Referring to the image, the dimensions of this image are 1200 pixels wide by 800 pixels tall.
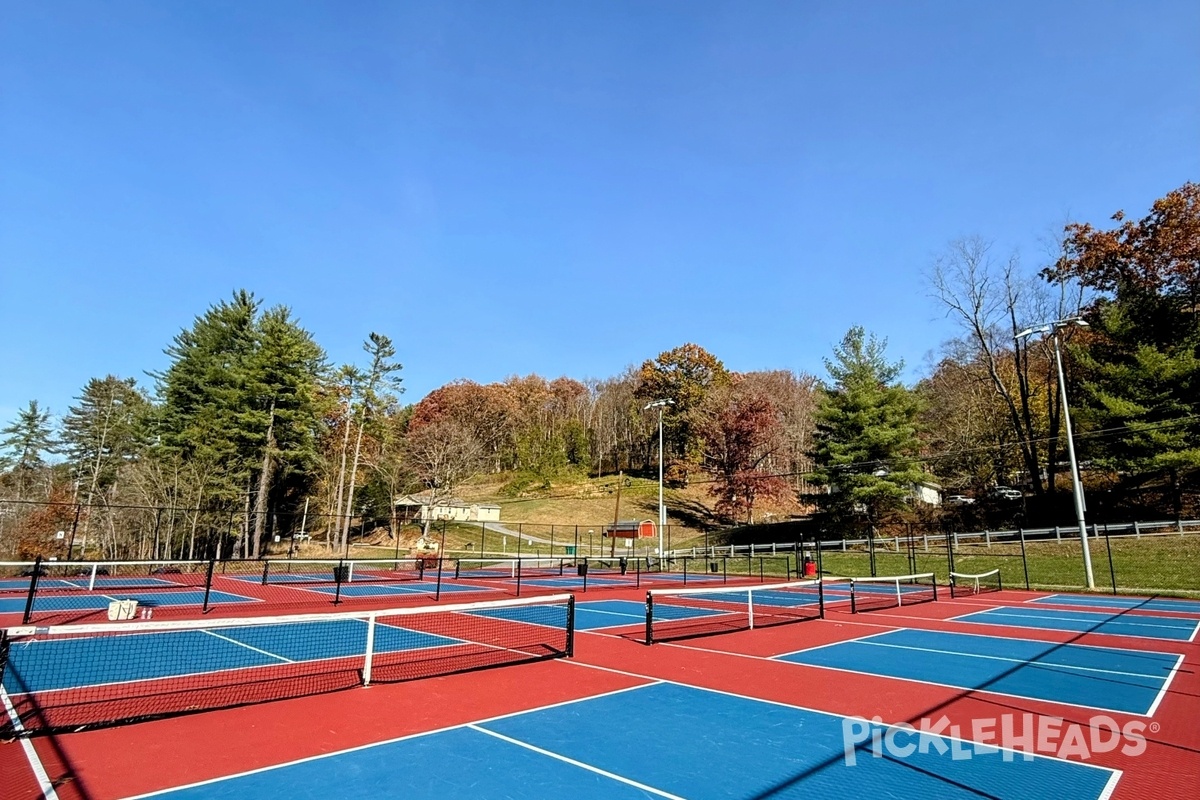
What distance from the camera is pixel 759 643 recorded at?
1226 centimetres

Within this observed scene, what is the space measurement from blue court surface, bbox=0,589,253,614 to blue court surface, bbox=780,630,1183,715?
15929 millimetres

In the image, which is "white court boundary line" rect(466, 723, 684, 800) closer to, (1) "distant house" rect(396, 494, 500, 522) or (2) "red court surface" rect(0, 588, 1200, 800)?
(2) "red court surface" rect(0, 588, 1200, 800)

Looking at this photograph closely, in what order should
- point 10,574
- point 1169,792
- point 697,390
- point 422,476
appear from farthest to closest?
point 697,390
point 422,476
point 10,574
point 1169,792

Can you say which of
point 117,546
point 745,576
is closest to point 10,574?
point 117,546

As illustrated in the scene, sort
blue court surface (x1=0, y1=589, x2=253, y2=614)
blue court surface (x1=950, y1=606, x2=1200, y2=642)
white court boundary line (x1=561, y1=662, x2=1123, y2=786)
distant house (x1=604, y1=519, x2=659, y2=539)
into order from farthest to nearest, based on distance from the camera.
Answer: distant house (x1=604, y1=519, x2=659, y2=539) → blue court surface (x1=0, y1=589, x2=253, y2=614) → blue court surface (x1=950, y1=606, x2=1200, y2=642) → white court boundary line (x1=561, y1=662, x2=1123, y2=786)

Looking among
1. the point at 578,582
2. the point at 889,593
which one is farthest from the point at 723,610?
the point at 578,582

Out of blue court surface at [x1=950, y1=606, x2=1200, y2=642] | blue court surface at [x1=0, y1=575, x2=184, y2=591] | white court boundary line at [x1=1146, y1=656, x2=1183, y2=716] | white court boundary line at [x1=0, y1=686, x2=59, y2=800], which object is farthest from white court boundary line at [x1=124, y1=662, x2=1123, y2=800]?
blue court surface at [x1=0, y1=575, x2=184, y2=591]

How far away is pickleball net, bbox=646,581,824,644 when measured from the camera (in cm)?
1261

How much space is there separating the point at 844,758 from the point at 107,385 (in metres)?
80.2

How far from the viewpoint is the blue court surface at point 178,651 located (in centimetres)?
854

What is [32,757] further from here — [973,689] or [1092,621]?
[1092,621]

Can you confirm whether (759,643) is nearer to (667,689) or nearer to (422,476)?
(667,689)

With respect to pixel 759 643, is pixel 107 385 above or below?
above

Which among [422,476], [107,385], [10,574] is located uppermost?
[107,385]
